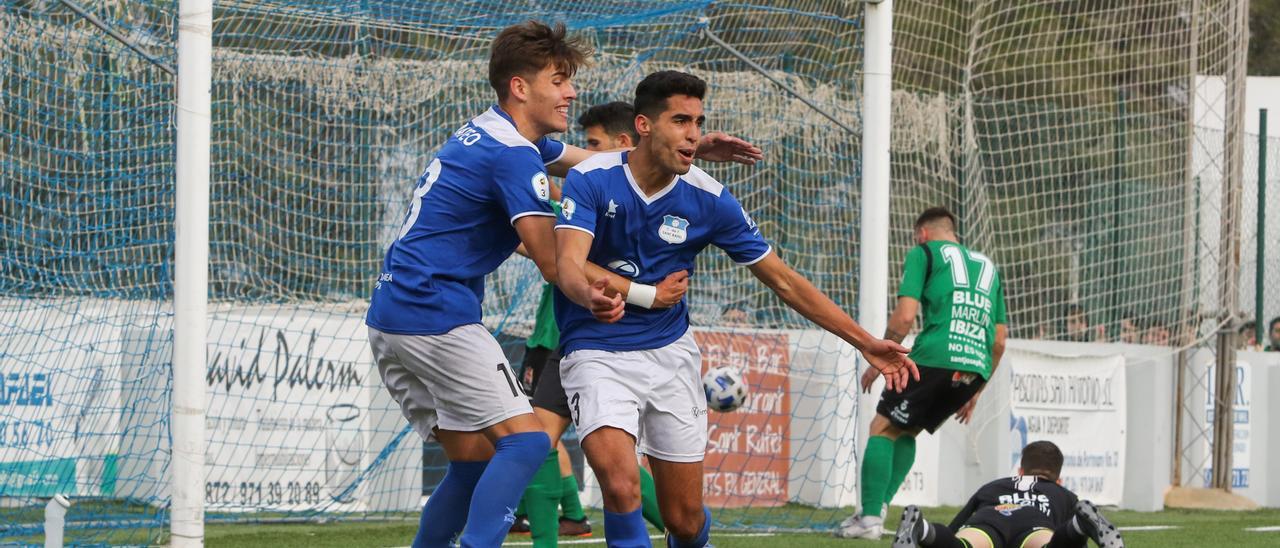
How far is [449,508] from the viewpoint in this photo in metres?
5.40

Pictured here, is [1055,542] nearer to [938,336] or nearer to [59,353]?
[938,336]

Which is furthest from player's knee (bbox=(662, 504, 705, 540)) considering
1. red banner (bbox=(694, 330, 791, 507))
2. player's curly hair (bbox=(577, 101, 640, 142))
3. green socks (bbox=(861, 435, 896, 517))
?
red banner (bbox=(694, 330, 791, 507))

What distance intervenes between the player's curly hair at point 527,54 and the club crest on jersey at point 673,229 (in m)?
0.60

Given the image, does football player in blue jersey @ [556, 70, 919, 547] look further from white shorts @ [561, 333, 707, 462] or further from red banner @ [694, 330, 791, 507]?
red banner @ [694, 330, 791, 507]

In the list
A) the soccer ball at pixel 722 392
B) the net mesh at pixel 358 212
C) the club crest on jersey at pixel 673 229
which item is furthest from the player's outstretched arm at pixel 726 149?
the net mesh at pixel 358 212

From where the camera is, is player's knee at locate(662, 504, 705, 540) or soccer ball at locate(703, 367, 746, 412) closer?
player's knee at locate(662, 504, 705, 540)

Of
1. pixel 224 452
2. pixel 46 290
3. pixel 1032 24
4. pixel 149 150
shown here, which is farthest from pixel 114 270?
pixel 1032 24

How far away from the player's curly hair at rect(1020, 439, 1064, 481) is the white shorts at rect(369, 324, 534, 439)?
2784mm

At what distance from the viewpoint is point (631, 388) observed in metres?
5.59

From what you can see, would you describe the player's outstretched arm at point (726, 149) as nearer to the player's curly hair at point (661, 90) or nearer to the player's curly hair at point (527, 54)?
the player's curly hair at point (661, 90)

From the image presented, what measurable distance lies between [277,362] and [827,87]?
4811 mm

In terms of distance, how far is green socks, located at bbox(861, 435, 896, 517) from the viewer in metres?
8.65

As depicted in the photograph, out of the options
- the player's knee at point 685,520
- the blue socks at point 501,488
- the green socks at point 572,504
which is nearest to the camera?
the blue socks at point 501,488

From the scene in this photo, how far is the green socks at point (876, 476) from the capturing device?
28.4 ft
